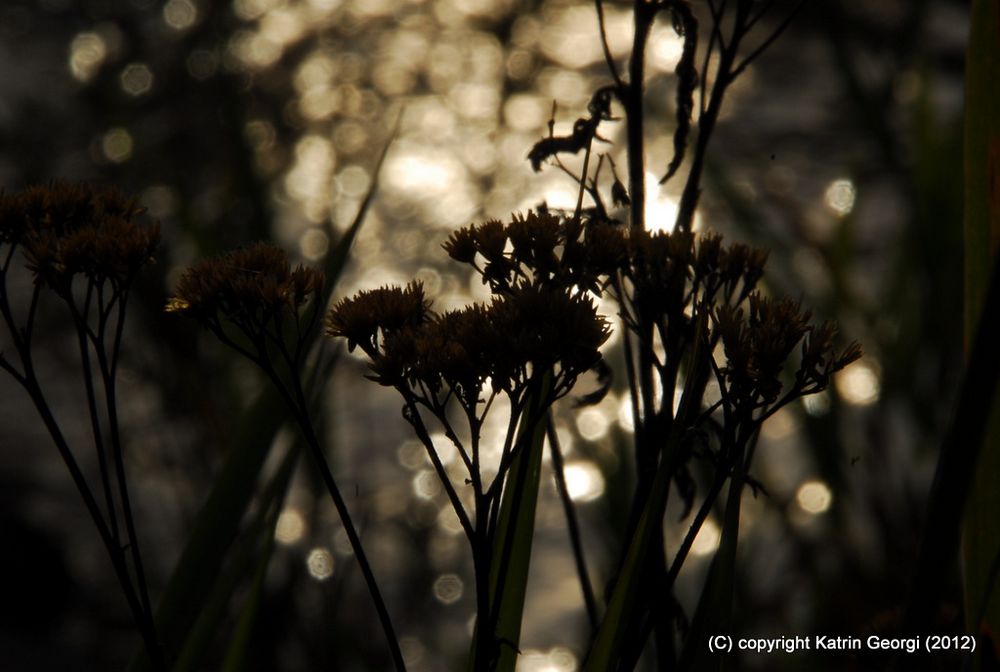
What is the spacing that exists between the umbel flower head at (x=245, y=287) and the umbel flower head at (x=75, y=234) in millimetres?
55

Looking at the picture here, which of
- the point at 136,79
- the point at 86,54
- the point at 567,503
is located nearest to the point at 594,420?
the point at 136,79

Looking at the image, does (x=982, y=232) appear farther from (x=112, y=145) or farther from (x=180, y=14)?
(x=180, y=14)

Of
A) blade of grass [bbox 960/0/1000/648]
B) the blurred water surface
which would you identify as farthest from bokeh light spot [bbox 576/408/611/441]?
blade of grass [bbox 960/0/1000/648]

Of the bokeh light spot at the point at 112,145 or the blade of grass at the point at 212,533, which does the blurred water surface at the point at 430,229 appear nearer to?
the bokeh light spot at the point at 112,145

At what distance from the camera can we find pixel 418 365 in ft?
2.44

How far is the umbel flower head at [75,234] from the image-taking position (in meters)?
0.81

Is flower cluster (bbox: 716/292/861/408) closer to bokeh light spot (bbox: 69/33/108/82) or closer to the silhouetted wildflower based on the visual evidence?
the silhouetted wildflower

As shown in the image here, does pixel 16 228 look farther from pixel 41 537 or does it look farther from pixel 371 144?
pixel 371 144

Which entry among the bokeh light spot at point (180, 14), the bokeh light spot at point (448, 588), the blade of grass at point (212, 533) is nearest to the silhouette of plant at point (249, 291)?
the blade of grass at point (212, 533)

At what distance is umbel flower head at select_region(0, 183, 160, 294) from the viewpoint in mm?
810

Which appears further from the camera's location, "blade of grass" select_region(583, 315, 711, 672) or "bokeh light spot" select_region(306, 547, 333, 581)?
"bokeh light spot" select_region(306, 547, 333, 581)

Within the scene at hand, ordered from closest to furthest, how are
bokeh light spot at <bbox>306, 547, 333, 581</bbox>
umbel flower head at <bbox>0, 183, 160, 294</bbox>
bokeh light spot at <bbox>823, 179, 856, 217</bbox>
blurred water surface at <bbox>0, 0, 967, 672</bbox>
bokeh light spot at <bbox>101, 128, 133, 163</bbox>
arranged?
umbel flower head at <bbox>0, 183, 160, 294</bbox>
blurred water surface at <bbox>0, 0, 967, 672</bbox>
bokeh light spot at <bbox>306, 547, 333, 581</bbox>
bokeh light spot at <bbox>101, 128, 133, 163</bbox>
bokeh light spot at <bbox>823, 179, 856, 217</bbox>

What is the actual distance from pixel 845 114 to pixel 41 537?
298 cm

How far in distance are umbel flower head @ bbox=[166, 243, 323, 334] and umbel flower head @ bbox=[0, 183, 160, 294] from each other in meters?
0.06
